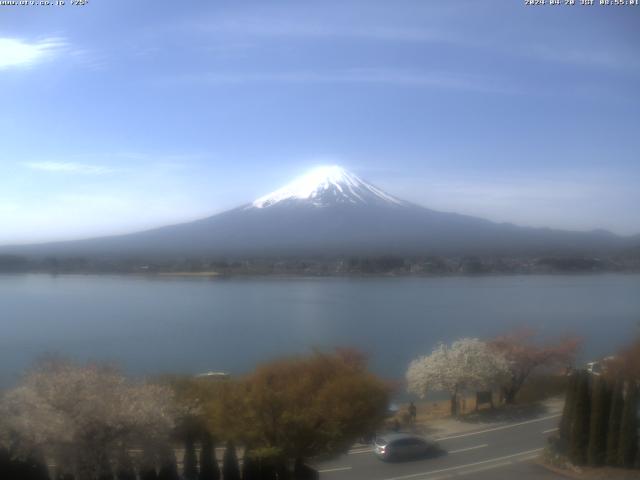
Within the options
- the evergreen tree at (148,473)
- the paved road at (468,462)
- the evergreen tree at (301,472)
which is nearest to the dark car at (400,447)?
the paved road at (468,462)

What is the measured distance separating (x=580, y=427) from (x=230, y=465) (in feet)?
9.17

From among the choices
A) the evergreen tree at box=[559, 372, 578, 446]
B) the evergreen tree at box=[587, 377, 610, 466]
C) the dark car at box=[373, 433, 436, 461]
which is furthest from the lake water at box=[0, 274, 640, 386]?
the evergreen tree at box=[587, 377, 610, 466]

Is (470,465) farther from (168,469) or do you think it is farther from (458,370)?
(458,370)

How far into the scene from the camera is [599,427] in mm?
5137

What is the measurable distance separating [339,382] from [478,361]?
11.8ft

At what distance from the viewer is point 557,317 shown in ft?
55.6

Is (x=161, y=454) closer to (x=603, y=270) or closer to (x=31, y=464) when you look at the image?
(x=31, y=464)

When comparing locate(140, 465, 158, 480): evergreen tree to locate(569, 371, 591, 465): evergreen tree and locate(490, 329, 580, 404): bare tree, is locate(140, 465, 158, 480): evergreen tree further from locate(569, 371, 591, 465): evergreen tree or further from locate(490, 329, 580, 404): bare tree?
locate(490, 329, 580, 404): bare tree

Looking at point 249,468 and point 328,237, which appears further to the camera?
point 328,237

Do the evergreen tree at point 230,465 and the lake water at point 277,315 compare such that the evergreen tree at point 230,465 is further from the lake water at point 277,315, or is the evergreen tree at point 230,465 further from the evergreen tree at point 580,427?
the lake water at point 277,315

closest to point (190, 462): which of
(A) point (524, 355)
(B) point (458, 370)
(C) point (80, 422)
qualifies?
(C) point (80, 422)

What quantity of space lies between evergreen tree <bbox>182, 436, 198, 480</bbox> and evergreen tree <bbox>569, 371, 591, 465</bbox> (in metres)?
2.95

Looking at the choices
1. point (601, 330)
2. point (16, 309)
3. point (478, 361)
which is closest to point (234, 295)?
point (16, 309)

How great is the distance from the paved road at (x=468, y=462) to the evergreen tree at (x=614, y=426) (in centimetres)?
51
